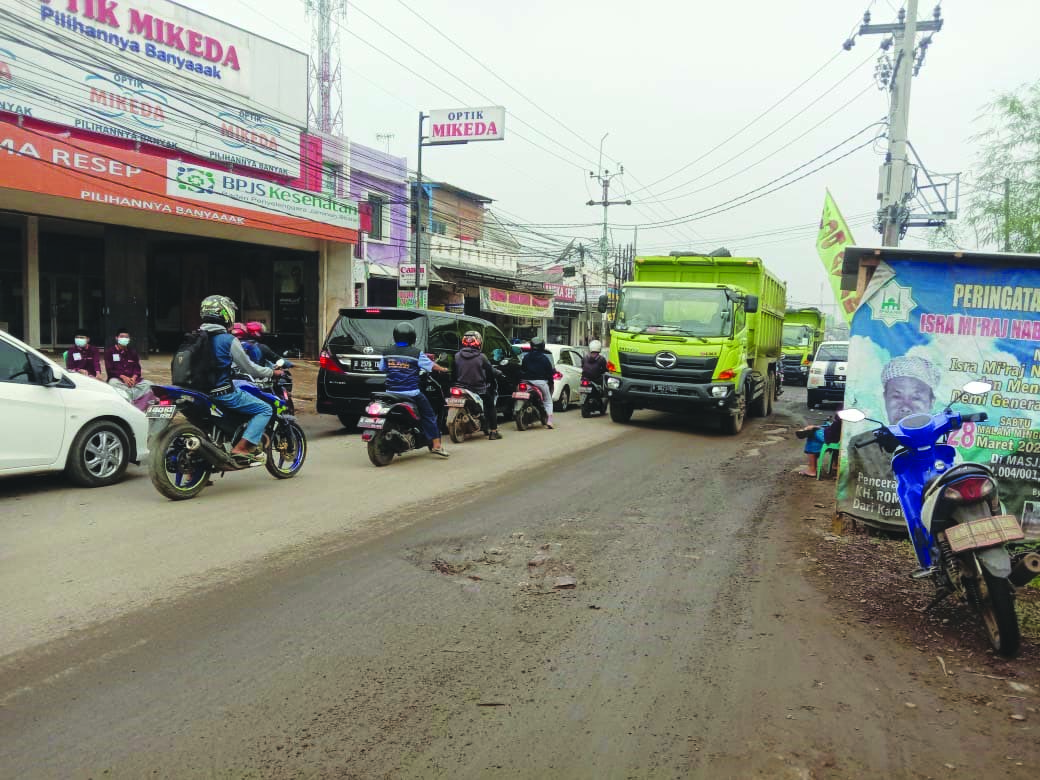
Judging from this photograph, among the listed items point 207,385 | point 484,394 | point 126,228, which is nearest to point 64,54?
point 126,228

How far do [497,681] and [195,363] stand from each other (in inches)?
199

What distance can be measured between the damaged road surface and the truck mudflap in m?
7.60

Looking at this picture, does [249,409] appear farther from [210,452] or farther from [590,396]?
[590,396]

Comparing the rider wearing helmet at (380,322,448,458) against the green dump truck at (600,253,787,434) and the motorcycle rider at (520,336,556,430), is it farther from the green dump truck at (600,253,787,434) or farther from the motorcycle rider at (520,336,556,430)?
the green dump truck at (600,253,787,434)

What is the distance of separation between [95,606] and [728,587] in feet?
12.8

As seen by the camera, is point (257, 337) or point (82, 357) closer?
point (257, 337)

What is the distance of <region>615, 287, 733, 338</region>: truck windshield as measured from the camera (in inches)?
551

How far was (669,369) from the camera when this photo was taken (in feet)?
45.2

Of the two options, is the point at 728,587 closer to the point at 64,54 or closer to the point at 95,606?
the point at 95,606

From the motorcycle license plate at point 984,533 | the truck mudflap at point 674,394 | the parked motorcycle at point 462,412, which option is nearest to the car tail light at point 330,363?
the parked motorcycle at point 462,412

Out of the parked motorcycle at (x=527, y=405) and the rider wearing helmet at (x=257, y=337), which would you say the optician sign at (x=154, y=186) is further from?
the parked motorcycle at (x=527, y=405)

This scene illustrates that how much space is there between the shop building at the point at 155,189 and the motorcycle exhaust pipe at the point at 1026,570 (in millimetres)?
17571

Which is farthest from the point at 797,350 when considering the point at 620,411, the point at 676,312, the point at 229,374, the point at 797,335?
the point at 229,374

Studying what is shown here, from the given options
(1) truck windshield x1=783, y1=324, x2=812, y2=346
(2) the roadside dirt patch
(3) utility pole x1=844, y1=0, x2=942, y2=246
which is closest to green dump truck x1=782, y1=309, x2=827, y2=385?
(1) truck windshield x1=783, y1=324, x2=812, y2=346
